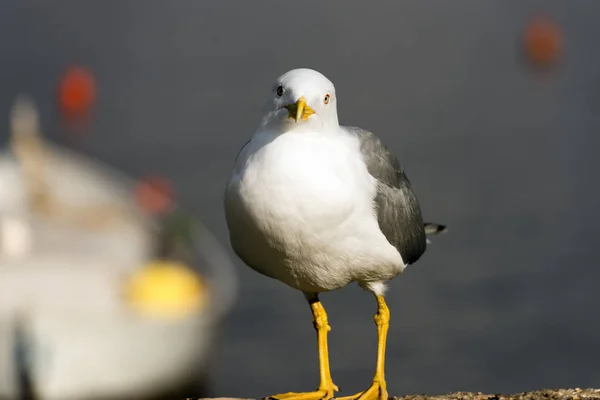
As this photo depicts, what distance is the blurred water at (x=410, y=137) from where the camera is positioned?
88.6 ft

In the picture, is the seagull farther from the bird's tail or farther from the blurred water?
the blurred water

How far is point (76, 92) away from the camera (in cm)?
4494

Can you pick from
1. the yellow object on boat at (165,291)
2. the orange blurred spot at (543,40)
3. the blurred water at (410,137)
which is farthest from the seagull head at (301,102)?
the orange blurred spot at (543,40)

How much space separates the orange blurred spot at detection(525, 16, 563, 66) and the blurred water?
795 millimetres

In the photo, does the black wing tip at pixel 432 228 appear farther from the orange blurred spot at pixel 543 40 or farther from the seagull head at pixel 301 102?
the orange blurred spot at pixel 543 40

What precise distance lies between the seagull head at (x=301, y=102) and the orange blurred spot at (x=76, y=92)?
36661 mm

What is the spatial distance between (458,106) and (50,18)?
78.8 feet

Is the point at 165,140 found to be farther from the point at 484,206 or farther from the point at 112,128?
the point at 484,206

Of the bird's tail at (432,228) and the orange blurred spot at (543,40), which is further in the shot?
the orange blurred spot at (543,40)

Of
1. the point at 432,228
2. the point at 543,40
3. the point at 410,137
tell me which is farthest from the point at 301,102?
the point at 543,40

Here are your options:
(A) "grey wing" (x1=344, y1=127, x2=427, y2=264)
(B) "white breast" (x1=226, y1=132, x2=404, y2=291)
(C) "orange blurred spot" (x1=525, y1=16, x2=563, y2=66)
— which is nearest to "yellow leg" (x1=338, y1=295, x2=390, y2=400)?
(A) "grey wing" (x1=344, y1=127, x2=427, y2=264)

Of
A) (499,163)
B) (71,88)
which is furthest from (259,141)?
(71,88)

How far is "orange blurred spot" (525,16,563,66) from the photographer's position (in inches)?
1973

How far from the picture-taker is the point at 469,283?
95.4 feet
